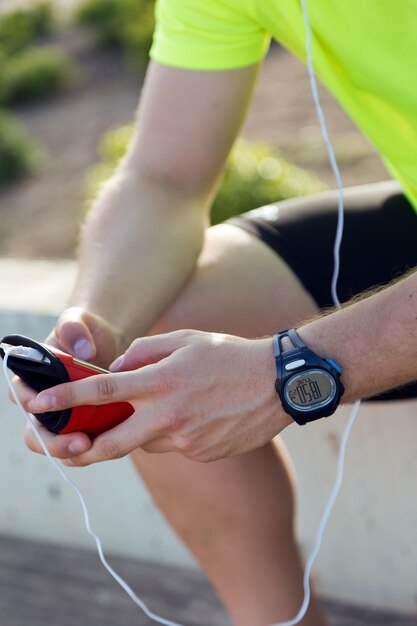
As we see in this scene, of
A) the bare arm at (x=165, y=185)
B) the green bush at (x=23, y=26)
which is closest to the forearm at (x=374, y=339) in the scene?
the bare arm at (x=165, y=185)

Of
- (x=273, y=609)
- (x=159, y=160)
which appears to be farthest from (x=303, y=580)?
(x=159, y=160)

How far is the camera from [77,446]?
153cm

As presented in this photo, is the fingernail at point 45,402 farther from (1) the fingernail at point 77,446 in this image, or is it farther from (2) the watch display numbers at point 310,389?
(2) the watch display numbers at point 310,389

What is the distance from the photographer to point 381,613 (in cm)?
239

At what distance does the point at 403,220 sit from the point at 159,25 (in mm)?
626

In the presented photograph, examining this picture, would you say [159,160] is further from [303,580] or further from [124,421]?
[303,580]

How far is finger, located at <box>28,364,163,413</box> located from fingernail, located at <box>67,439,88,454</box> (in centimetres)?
7

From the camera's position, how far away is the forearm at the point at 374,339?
4.92ft

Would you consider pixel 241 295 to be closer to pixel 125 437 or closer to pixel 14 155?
pixel 125 437

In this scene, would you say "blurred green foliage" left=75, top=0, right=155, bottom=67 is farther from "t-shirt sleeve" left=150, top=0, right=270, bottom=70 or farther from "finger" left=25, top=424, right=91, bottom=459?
"finger" left=25, top=424, right=91, bottom=459

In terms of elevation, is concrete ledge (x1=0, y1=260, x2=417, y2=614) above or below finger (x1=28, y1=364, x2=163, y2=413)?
below

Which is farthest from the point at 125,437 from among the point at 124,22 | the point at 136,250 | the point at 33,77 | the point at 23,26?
the point at 23,26

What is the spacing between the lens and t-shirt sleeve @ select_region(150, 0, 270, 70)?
1.98 meters

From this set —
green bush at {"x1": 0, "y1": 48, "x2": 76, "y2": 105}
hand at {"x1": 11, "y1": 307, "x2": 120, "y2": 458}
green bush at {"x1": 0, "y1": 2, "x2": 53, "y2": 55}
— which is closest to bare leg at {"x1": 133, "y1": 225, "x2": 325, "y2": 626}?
hand at {"x1": 11, "y1": 307, "x2": 120, "y2": 458}
